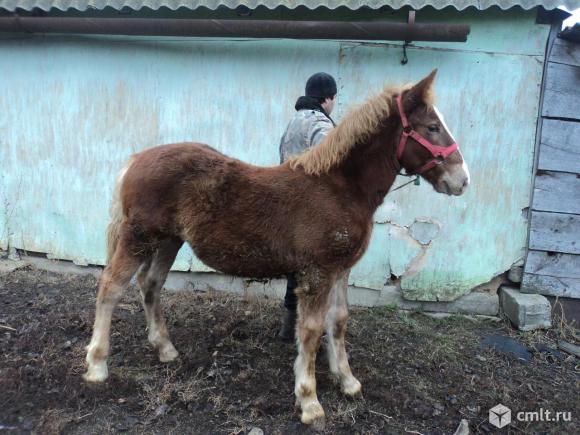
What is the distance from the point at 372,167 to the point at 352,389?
1726 millimetres

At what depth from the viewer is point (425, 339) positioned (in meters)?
4.34

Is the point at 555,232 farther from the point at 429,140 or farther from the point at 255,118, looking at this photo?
the point at 255,118

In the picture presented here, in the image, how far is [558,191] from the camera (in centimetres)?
458

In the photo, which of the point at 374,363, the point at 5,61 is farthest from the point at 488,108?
the point at 5,61

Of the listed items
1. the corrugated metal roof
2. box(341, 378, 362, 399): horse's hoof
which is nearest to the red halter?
box(341, 378, 362, 399): horse's hoof

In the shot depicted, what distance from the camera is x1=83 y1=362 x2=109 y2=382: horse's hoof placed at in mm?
3272

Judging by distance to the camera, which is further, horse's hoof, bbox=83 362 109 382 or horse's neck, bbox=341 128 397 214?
horse's hoof, bbox=83 362 109 382

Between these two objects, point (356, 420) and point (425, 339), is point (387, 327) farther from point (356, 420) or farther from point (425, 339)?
point (356, 420)

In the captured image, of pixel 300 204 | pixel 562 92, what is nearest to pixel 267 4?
pixel 300 204

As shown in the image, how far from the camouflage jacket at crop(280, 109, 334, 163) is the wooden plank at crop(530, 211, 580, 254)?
275 centimetres

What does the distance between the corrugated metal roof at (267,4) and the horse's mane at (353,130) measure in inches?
74.0

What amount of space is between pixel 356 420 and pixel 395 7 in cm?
380

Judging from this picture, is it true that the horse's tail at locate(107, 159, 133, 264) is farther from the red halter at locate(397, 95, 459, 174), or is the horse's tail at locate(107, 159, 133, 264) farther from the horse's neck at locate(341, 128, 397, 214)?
the red halter at locate(397, 95, 459, 174)

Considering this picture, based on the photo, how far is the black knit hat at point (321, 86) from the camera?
11.5 feet
